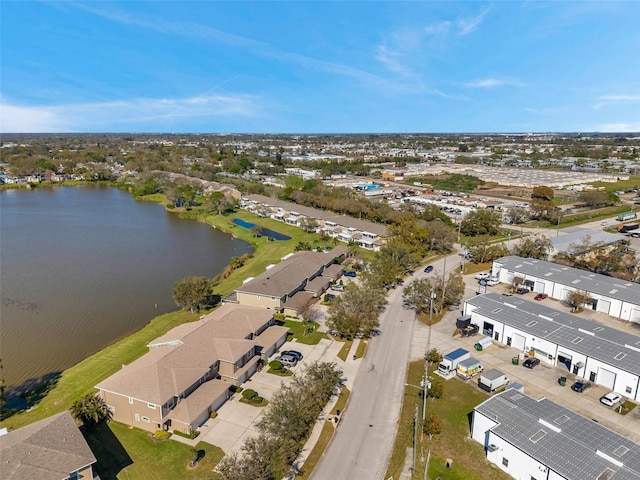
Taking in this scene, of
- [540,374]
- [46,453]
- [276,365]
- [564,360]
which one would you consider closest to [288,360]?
[276,365]

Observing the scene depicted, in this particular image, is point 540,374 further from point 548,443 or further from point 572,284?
point 572,284

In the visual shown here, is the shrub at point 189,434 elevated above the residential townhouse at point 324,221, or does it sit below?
below

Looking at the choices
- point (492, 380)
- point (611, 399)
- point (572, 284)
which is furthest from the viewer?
point (572, 284)

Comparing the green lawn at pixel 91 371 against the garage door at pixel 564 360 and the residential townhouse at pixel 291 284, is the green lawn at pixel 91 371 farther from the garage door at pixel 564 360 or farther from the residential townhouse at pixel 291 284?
the garage door at pixel 564 360

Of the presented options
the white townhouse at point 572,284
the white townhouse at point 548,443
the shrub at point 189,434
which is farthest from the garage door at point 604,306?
the shrub at point 189,434

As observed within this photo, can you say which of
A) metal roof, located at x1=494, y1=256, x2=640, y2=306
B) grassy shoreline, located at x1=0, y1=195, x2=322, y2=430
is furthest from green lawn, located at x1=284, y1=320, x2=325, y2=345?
metal roof, located at x1=494, y1=256, x2=640, y2=306
